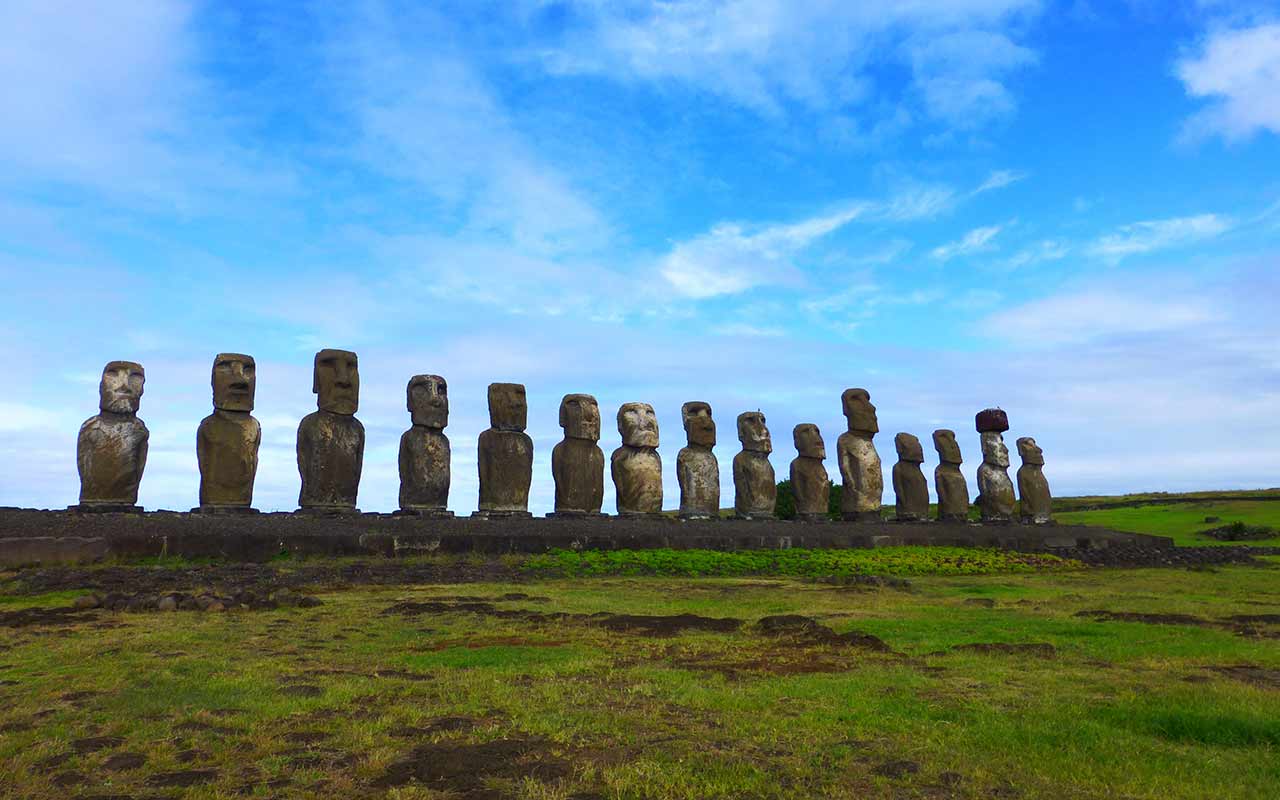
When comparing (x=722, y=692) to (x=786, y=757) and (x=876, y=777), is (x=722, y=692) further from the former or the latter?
(x=876, y=777)

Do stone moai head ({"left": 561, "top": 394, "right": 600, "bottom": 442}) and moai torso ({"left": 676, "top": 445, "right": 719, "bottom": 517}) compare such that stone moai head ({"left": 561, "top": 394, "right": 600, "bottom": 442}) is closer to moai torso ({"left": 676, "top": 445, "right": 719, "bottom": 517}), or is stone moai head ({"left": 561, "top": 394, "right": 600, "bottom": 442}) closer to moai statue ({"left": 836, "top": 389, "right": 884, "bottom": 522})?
moai torso ({"left": 676, "top": 445, "right": 719, "bottom": 517})

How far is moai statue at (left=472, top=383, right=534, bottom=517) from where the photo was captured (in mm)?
18406

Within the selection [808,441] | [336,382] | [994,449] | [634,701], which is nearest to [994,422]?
[994,449]

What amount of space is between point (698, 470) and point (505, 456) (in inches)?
190

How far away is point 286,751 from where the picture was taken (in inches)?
176

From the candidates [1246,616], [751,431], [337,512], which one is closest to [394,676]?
[1246,616]

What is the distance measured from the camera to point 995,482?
25750 millimetres

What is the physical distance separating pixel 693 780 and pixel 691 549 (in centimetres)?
1357

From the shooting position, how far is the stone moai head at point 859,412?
23422 millimetres

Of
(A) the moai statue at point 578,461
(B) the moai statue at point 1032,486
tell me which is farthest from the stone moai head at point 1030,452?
(A) the moai statue at point 578,461

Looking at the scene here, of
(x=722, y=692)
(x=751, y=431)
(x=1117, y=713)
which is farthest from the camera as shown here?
(x=751, y=431)

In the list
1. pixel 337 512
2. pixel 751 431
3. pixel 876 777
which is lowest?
pixel 876 777

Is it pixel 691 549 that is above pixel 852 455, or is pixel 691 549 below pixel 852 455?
below

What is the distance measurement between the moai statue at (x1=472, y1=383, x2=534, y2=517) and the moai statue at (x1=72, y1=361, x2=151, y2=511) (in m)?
5.97
